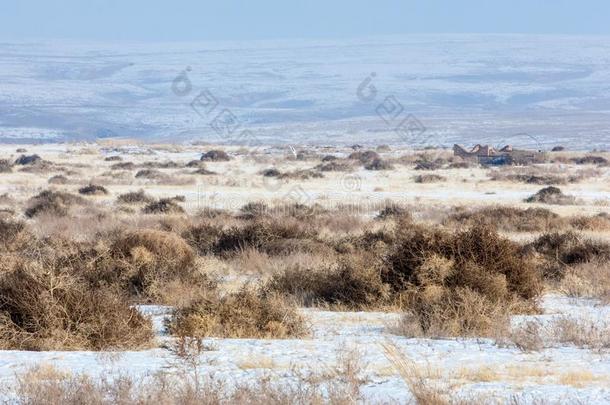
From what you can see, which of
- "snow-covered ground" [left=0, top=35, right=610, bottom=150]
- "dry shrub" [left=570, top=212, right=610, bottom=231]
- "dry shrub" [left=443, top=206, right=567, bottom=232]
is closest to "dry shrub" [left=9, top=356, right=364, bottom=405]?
"dry shrub" [left=443, top=206, right=567, bottom=232]

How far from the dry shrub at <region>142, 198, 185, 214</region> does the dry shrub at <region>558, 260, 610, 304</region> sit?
1177 centimetres

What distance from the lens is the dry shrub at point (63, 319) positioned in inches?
358

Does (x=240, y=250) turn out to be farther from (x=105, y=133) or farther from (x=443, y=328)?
(x=105, y=133)

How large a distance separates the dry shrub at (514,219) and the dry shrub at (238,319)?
1129 cm

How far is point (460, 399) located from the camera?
23.0 feet

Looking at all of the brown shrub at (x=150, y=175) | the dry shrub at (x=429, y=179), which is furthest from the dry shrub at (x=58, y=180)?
the dry shrub at (x=429, y=179)

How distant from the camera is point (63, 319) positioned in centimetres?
925

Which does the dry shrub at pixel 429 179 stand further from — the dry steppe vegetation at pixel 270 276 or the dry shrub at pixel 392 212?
the dry shrub at pixel 392 212

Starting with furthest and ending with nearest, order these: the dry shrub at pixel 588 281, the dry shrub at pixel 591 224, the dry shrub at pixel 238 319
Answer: the dry shrub at pixel 591 224, the dry shrub at pixel 588 281, the dry shrub at pixel 238 319

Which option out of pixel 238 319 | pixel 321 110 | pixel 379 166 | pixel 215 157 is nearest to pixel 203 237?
pixel 238 319

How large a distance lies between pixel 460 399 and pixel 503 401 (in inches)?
12.2

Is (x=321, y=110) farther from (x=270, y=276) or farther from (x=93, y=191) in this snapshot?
(x=270, y=276)

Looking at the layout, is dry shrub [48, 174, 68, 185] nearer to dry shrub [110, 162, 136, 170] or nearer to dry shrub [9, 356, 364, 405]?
dry shrub [110, 162, 136, 170]

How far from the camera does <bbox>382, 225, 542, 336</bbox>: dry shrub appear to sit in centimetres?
1127
